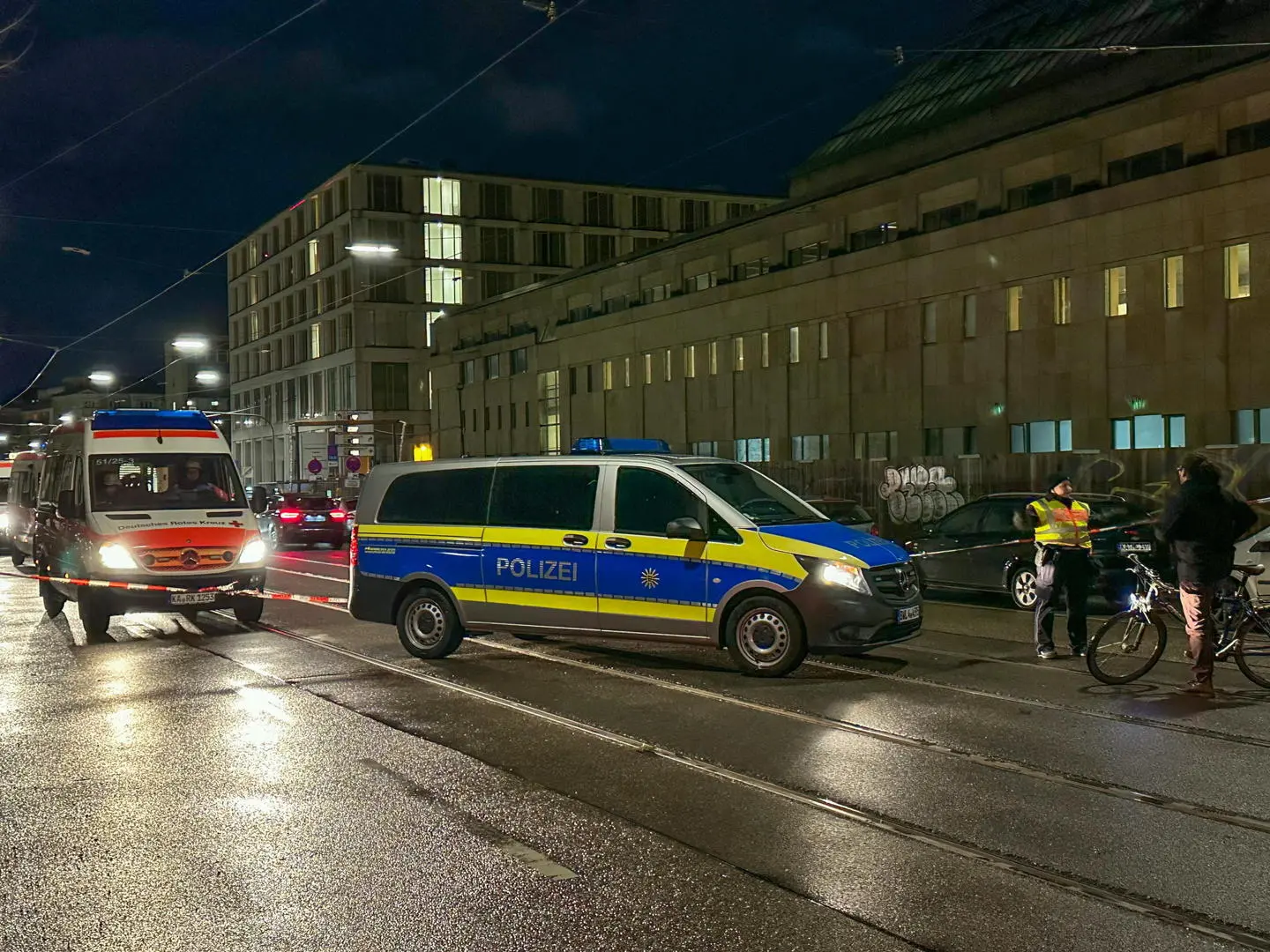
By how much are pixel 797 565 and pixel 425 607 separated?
378 centimetres

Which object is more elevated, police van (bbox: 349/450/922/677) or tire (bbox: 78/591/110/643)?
police van (bbox: 349/450/922/677)

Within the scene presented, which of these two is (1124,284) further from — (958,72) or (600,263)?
(600,263)

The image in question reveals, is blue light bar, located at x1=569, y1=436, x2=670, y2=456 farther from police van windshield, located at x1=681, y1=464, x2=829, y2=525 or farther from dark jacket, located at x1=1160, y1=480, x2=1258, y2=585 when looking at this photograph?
dark jacket, located at x1=1160, y1=480, x2=1258, y2=585

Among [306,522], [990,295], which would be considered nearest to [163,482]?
[306,522]

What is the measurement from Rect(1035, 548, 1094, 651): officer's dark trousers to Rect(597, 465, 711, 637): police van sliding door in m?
3.31

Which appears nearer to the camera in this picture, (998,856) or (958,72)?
(998,856)

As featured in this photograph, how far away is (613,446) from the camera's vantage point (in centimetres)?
1309

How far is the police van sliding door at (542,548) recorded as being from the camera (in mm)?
11266

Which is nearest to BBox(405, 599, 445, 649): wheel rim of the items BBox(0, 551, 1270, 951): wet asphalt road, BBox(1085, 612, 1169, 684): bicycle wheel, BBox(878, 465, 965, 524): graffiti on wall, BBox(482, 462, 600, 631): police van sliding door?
BBox(482, 462, 600, 631): police van sliding door

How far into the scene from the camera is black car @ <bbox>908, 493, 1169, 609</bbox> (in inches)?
611

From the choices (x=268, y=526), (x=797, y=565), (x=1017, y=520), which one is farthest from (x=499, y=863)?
(x=268, y=526)

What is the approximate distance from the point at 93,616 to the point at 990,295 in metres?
25.3

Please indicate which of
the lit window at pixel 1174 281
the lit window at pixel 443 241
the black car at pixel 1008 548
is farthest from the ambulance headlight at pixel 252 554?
the lit window at pixel 443 241

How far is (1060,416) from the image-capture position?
3141 centimetres
